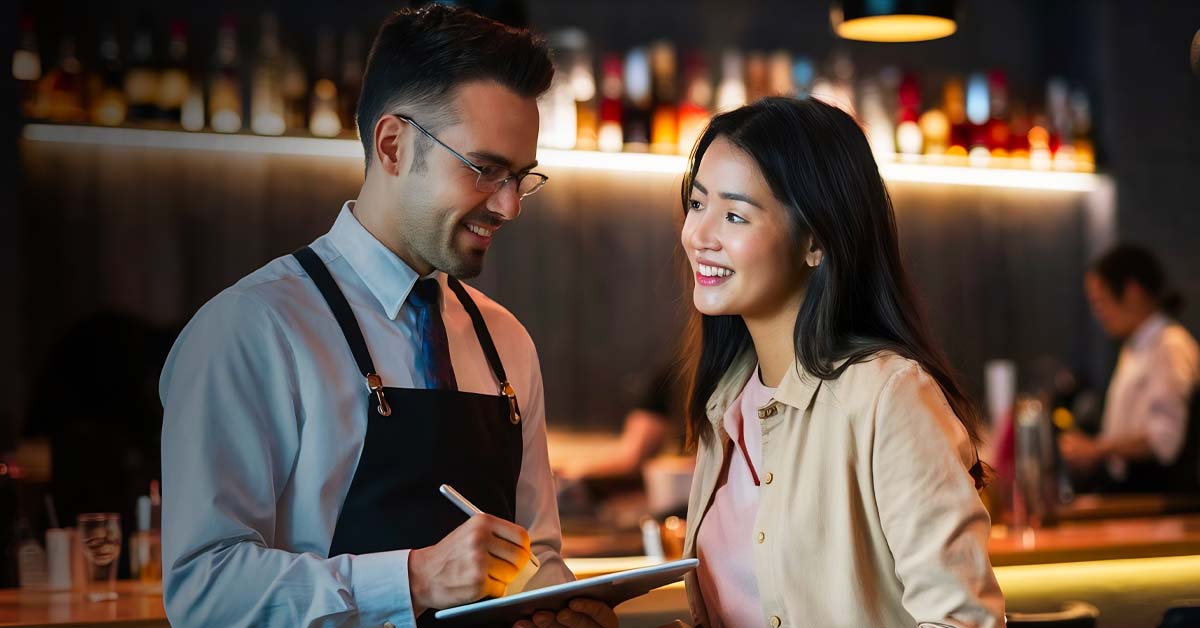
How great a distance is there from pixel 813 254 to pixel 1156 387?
3.33 metres

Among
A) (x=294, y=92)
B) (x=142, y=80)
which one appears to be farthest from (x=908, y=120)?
(x=142, y=80)

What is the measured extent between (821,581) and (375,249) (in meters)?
0.77

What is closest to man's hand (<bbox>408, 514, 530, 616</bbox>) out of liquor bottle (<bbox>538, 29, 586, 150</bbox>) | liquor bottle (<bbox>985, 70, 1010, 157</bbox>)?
liquor bottle (<bbox>538, 29, 586, 150</bbox>)

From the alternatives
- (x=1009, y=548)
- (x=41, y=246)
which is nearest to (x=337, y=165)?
(x=41, y=246)

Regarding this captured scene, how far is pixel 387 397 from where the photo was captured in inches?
69.0

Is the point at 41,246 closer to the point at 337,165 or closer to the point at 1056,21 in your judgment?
the point at 337,165

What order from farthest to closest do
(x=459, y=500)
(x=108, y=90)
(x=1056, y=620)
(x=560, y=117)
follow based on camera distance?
(x=560, y=117), (x=108, y=90), (x=1056, y=620), (x=459, y=500)

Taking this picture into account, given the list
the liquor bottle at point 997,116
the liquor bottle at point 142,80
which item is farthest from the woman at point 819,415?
the liquor bottle at point 997,116

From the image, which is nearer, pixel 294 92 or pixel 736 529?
pixel 736 529

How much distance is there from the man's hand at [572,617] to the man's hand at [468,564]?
6 cm

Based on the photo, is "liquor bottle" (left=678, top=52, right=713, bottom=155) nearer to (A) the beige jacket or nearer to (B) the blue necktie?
(B) the blue necktie

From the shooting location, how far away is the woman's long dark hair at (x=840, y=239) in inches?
67.6

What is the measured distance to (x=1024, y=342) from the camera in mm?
5324

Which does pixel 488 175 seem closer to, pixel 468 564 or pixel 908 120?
pixel 468 564
